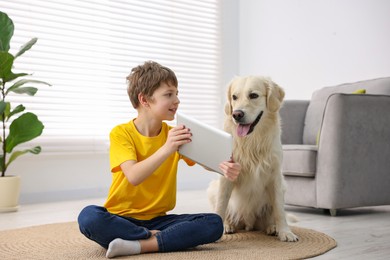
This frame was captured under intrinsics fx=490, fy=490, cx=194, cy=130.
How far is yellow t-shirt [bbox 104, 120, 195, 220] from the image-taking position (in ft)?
6.24

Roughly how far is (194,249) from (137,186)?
0.34 metres

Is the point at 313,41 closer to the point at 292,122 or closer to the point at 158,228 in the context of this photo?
the point at 292,122

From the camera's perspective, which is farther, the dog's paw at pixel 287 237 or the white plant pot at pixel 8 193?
the white plant pot at pixel 8 193

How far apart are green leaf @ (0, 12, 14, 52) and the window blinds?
577mm

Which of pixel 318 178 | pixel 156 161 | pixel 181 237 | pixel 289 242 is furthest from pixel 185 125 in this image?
pixel 318 178

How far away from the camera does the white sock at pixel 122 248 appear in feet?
Result: 5.72

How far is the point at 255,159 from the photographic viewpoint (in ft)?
7.55

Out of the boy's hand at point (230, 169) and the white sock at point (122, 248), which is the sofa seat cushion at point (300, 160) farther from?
the white sock at point (122, 248)

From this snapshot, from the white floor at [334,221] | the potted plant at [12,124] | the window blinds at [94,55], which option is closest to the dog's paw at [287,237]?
the white floor at [334,221]

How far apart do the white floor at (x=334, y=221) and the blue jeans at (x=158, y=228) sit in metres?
0.46

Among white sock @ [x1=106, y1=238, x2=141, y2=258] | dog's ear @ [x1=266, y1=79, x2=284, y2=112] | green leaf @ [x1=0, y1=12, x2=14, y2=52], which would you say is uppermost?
green leaf @ [x1=0, y1=12, x2=14, y2=52]

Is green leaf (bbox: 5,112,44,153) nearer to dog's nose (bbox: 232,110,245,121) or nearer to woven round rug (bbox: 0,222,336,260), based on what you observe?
woven round rug (bbox: 0,222,336,260)

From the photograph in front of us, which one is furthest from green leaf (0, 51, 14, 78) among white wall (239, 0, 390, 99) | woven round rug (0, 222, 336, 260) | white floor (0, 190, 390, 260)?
white wall (239, 0, 390, 99)

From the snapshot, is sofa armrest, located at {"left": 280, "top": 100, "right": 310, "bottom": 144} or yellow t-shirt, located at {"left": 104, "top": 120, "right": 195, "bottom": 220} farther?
sofa armrest, located at {"left": 280, "top": 100, "right": 310, "bottom": 144}
